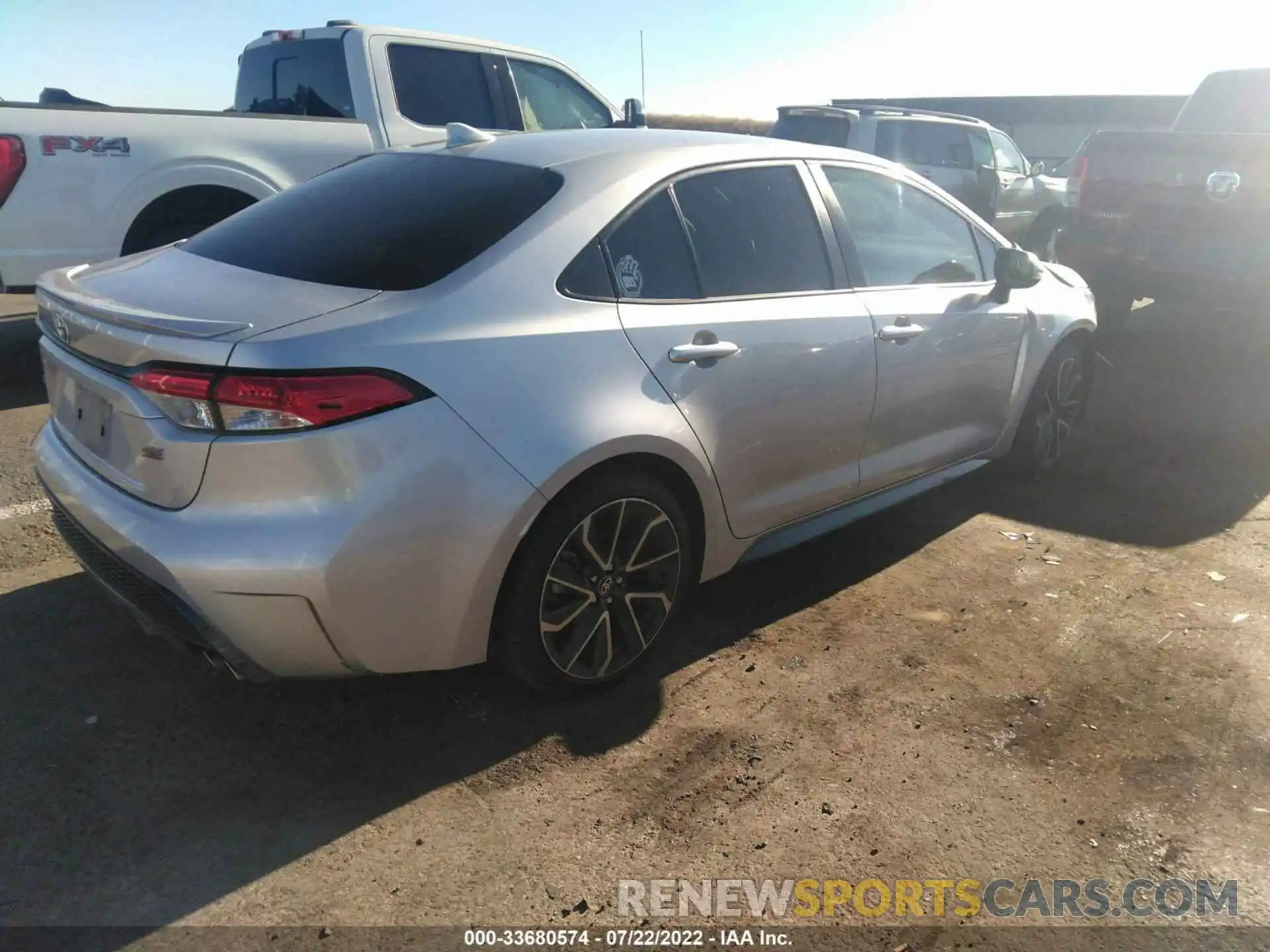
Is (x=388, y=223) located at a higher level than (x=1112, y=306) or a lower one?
higher

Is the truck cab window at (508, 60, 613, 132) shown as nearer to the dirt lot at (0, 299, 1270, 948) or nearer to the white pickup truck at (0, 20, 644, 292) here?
the white pickup truck at (0, 20, 644, 292)

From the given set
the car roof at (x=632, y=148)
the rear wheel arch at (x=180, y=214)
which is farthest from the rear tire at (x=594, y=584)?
the rear wheel arch at (x=180, y=214)

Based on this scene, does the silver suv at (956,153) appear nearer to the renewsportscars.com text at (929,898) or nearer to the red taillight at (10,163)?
the red taillight at (10,163)

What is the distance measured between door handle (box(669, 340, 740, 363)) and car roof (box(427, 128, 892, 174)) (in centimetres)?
64

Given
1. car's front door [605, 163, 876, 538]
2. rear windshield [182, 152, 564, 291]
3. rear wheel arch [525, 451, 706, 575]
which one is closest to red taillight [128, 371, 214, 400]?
rear windshield [182, 152, 564, 291]

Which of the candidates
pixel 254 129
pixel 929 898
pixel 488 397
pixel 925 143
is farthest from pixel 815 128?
pixel 929 898

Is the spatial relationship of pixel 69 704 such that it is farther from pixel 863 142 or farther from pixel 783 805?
pixel 863 142

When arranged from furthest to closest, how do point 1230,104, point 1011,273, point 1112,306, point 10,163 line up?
point 1230,104 → point 1112,306 → point 10,163 → point 1011,273

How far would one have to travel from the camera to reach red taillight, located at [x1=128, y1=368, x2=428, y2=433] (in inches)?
94.3

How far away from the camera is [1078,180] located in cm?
811

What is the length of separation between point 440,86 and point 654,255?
518cm

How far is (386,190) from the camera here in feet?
10.8

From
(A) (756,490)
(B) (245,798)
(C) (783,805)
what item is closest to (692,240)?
(A) (756,490)

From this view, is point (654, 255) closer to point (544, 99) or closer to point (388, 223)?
point (388, 223)
